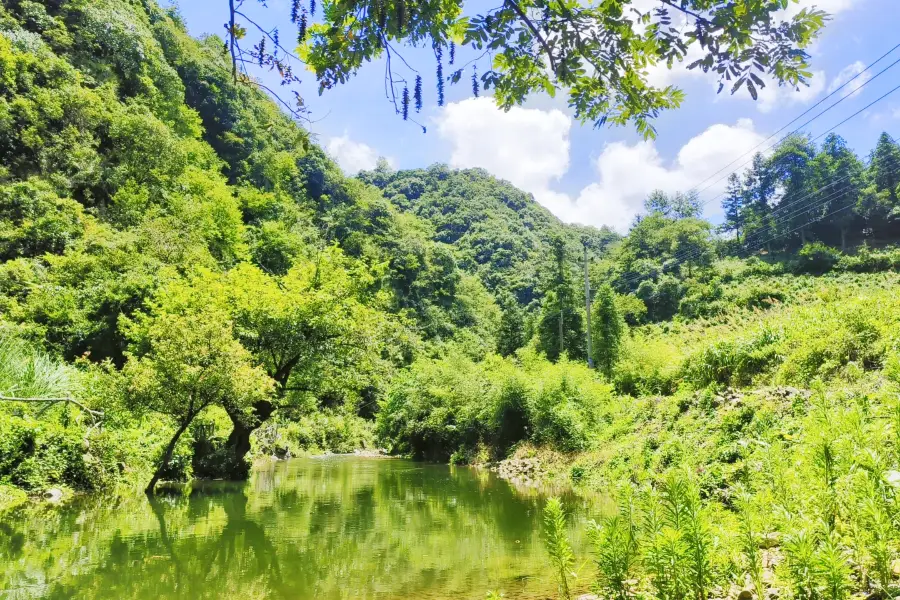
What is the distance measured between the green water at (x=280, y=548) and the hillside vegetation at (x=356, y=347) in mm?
2059

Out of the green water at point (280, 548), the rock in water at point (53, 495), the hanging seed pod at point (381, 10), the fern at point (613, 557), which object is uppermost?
the hanging seed pod at point (381, 10)

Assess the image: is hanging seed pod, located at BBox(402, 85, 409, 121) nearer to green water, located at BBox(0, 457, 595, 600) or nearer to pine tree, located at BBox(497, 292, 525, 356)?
green water, located at BBox(0, 457, 595, 600)

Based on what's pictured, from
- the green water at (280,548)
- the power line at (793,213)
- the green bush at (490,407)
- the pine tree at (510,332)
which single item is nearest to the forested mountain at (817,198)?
the power line at (793,213)

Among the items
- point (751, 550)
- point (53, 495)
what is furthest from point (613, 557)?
point (53, 495)

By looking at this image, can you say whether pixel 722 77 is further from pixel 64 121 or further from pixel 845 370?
pixel 64 121

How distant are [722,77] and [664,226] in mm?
78100

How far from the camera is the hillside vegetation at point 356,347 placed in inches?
157

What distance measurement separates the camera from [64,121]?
31.3 meters

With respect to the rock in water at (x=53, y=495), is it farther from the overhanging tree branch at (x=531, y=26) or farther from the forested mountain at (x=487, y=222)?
the forested mountain at (x=487, y=222)

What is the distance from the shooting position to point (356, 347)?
19.8 metres

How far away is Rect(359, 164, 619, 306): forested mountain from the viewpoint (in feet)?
293

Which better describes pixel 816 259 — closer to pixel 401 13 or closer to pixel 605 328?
pixel 605 328

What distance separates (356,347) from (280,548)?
12.1 metres

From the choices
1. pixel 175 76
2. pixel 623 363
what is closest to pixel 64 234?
pixel 175 76
